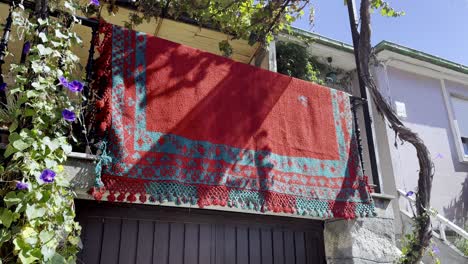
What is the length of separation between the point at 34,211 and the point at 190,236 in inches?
60.2

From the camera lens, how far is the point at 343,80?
719 centimetres

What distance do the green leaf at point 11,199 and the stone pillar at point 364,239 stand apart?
8.38ft

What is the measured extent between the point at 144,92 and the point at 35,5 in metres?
0.90

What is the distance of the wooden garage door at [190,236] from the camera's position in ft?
9.68

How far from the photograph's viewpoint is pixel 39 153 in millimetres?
2088

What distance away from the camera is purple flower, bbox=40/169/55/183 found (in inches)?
77.9

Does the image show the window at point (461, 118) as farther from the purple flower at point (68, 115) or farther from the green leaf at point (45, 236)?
the green leaf at point (45, 236)

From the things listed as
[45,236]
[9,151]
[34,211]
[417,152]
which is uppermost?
[417,152]

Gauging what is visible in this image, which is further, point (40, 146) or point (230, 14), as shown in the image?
point (230, 14)

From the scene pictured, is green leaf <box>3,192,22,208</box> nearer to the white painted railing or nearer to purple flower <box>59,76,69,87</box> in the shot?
purple flower <box>59,76,69,87</box>

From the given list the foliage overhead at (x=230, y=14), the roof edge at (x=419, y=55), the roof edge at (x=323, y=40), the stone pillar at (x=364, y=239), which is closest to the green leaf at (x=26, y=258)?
the stone pillar at (x=364, y=239)

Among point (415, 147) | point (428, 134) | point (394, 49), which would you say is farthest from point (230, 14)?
point (428, 134)

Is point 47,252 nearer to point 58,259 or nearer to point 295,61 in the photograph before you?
point 58,259

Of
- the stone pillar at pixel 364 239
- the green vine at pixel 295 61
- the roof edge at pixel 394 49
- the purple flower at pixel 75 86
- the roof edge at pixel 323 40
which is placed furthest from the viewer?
the roof edge at pixel 394 49
